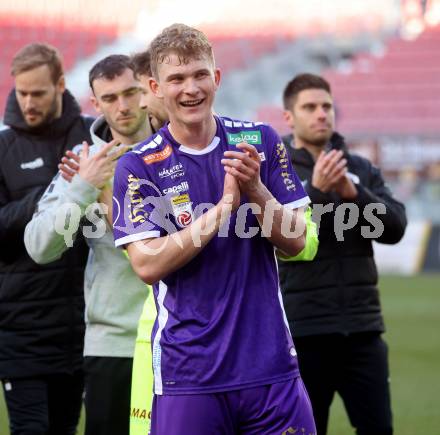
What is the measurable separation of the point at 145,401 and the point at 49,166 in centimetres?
172

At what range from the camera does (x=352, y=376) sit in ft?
17.5

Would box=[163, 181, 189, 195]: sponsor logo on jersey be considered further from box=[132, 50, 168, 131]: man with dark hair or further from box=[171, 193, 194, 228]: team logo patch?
box=[132, 50, 168, 131]: man with dark hair

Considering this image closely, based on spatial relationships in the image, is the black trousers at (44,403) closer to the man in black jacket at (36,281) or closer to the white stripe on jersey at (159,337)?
the man in black jacket at (36,281)

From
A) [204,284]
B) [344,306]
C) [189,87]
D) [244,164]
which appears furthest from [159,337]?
[344,306]

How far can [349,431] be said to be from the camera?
736 centimetres

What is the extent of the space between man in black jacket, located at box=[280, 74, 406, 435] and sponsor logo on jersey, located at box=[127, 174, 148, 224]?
206 cm

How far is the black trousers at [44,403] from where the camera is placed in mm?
4879

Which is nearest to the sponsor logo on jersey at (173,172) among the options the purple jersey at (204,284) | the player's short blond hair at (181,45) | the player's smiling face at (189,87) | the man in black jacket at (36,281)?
the purple jersey at (204,284)

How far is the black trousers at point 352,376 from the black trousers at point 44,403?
120 cm

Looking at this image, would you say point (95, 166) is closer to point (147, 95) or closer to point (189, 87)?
point (147, 95)

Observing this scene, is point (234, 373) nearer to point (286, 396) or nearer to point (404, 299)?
point (286, 396)

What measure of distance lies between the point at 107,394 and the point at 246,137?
5.56 feet

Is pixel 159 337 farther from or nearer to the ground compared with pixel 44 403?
farther from the ground

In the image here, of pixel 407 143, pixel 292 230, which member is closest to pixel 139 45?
pixel 407 143
